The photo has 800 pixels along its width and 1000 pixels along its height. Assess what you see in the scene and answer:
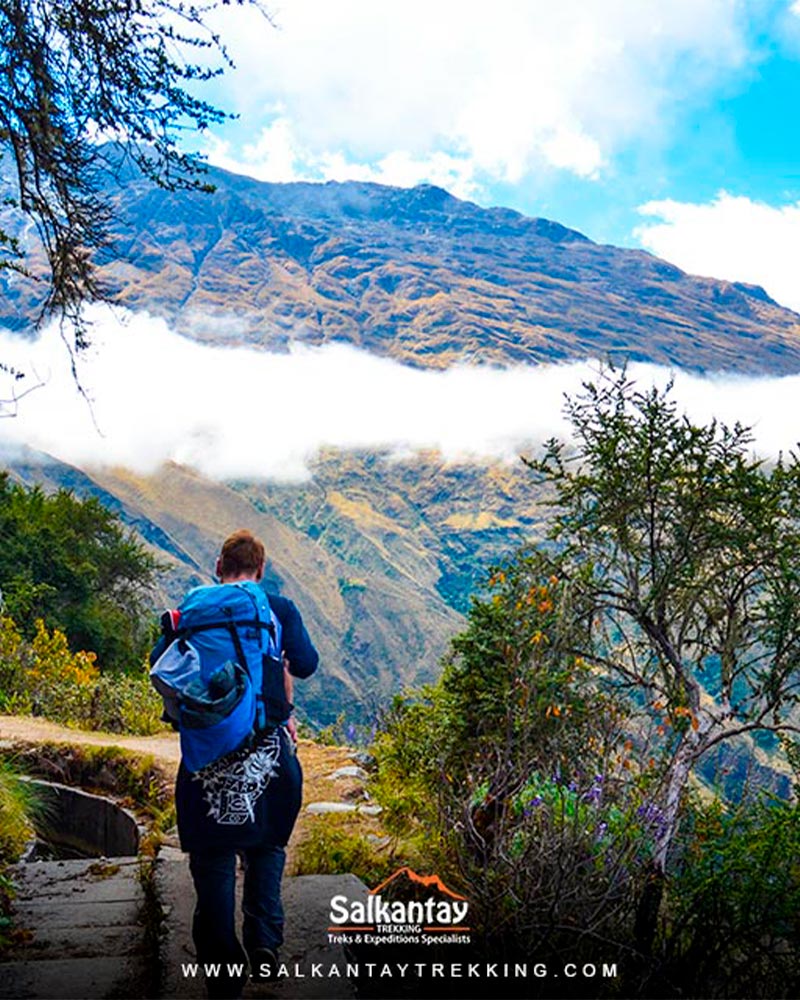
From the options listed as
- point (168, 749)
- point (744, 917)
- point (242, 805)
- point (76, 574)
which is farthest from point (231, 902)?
point (76, 574)

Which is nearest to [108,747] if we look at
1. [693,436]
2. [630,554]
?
[630,554]

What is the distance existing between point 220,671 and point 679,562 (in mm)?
4010

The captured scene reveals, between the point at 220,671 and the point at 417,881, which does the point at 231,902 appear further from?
the point at 417,881

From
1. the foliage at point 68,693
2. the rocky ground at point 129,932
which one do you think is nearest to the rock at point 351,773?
the rocky ground at point 129,932

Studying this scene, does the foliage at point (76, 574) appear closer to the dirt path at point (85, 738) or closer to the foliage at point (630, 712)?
the dirt path at point (85, 738)

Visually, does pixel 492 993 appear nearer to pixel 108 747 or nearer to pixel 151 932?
pixel 151 932

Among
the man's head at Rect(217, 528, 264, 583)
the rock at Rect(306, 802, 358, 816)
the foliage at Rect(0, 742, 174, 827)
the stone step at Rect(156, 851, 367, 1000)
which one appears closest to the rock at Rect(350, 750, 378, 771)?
the rock at Rect(306, 802, 358, 816)

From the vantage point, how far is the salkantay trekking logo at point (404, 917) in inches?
184

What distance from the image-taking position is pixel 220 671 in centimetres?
408

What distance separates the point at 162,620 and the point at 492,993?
7.87ft

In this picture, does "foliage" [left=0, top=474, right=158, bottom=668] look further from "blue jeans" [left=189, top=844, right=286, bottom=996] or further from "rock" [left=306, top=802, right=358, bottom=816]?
"blue jeans" [left=189, top=844, right=286, bottom=996]

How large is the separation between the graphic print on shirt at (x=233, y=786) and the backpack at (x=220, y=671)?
0.07 metres

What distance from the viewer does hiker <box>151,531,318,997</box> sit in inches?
160

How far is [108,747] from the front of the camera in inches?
425
